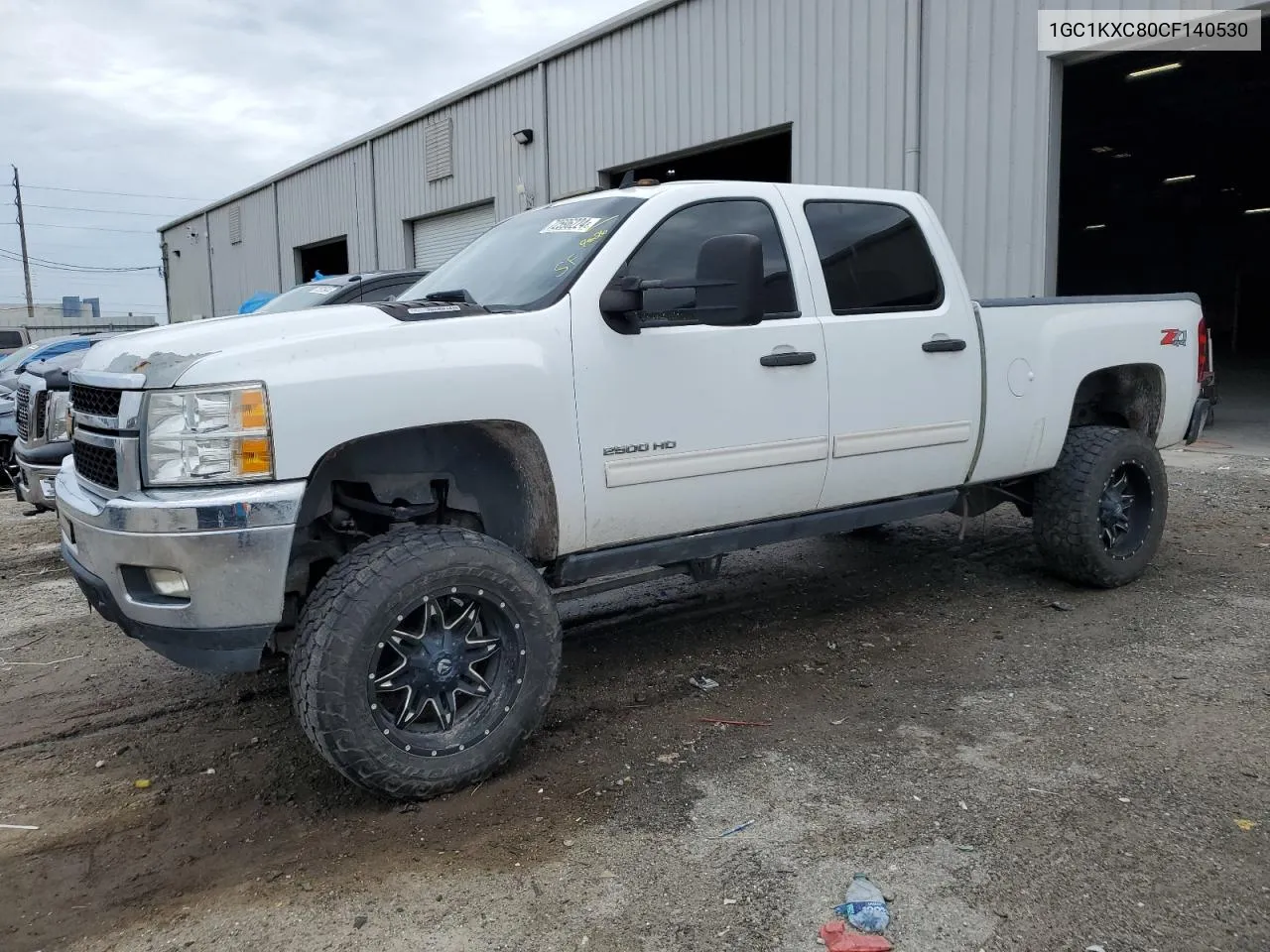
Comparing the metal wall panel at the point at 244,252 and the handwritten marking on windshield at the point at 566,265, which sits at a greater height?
the metal wall panel at the point at 244,252

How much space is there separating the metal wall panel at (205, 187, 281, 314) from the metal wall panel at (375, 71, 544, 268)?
24.3 ft

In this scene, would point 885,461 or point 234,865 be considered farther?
point 885,461

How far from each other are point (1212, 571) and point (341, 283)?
6603 millimetres

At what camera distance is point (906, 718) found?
4047 mm

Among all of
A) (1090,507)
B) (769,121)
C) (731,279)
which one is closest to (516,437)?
(731,279)

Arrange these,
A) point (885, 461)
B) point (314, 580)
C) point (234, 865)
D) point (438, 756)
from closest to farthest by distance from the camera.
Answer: point (234, 865) → point (438, 756) → point (314, 580) → point (885, 461)

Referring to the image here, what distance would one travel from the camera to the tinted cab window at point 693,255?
13.1ft

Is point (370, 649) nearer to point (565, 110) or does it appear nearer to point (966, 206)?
point (966, 206)

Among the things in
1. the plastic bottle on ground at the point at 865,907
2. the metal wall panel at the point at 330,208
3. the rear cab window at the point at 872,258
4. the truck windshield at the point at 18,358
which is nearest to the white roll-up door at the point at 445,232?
the metal wall panel at the point at 330,208

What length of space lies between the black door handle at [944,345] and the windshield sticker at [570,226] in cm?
169

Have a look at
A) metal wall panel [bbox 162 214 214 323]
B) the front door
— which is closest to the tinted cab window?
the front door

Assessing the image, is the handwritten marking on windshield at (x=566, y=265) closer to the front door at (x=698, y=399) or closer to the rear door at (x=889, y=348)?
the front door at (x=698, y=399)

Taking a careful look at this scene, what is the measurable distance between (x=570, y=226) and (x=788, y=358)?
1076 mm

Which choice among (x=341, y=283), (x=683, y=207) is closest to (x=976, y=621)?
(x=683, y=207)
